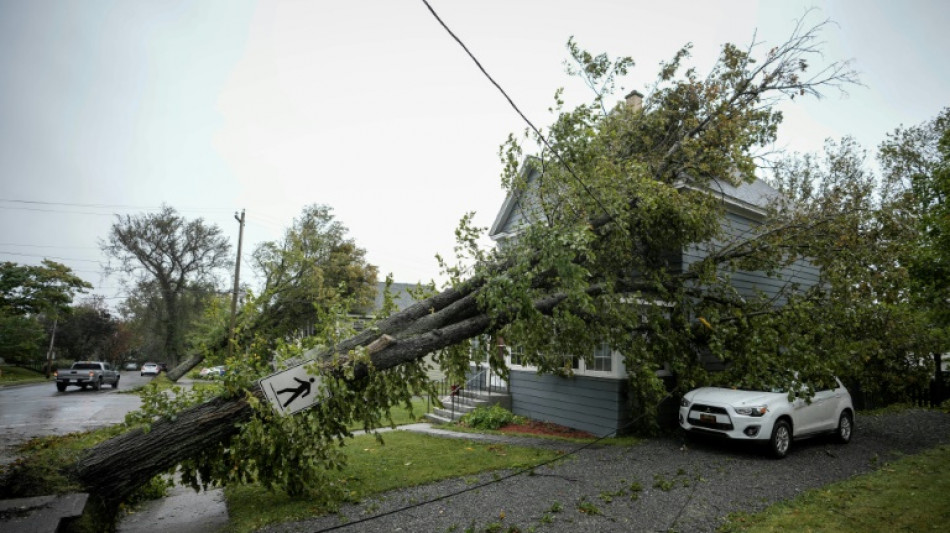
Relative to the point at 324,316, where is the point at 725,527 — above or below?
below

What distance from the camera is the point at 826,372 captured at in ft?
26.7

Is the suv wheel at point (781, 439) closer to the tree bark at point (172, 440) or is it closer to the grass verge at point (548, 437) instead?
the grass verge at point (548, 437)

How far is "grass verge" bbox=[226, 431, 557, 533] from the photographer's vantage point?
5.59 meters

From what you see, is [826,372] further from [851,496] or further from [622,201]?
[622,201]

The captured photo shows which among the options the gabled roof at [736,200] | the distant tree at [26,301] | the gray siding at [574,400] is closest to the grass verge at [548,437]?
the gray siding at [574,400]

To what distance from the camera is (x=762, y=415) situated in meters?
7.94

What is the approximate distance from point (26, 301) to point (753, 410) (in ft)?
142

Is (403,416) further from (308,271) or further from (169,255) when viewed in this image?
(169,255)

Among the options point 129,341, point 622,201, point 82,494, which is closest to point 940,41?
point 622,201

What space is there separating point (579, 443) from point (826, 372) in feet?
14.5

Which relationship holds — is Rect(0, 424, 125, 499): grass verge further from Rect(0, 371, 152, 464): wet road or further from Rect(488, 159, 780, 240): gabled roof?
Rect(488, 159, 780, 240): gabled roof

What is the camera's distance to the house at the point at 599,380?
1019 centimetres

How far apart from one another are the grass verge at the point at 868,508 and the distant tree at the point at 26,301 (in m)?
39.8

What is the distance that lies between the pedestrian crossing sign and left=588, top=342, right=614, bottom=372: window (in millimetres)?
6878
